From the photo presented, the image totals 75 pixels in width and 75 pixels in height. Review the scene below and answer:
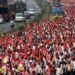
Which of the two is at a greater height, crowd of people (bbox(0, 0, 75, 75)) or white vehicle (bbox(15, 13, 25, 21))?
crowd of people (bbox(0, 0, 75, 75))

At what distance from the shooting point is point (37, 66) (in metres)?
24.8

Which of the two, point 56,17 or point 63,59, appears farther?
point 56,17

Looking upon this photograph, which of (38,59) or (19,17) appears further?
(19,17)

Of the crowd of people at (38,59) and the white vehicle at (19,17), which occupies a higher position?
the crowd of people at (38,59)

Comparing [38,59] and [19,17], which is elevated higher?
[38,59]

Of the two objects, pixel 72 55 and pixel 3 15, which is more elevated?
pixel 72 55

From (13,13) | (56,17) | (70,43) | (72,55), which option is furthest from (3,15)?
(72,55)

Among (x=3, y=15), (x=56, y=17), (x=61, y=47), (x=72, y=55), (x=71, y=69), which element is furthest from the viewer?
(x=3, y=15)

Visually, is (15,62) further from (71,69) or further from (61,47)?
(61,47)

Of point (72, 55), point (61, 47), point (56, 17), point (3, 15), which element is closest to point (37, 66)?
point (72, 55)

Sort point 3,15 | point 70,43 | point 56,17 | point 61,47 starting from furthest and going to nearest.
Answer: point 3,15
point 56,17
point 70,43
point 61,47

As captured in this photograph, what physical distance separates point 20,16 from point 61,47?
4098 cm

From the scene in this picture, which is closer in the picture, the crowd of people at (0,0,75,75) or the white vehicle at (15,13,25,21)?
the crowd of people at (0,0,75,75)

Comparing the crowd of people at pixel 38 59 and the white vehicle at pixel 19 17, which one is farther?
the white vehicle at pixel 19 17
